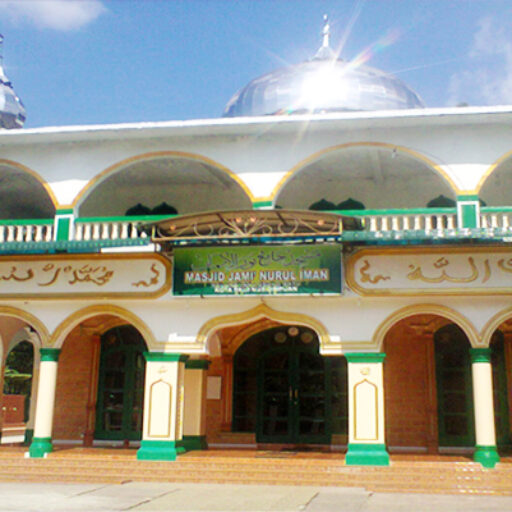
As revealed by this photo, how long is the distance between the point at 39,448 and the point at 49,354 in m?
1.58

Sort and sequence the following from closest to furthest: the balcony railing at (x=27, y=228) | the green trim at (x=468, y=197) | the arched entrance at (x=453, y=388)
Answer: the green trim at (x=468, y=197), the balcony railing at (x=27, y=228), the arched entrance at (x=453, y=388)

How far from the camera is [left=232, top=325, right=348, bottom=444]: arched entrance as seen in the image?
1442 centimetres

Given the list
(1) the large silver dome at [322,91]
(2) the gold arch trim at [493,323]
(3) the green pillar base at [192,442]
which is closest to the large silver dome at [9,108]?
(1) the large silver dome at [322,91]

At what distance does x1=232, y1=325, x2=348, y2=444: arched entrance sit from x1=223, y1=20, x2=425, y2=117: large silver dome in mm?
5604

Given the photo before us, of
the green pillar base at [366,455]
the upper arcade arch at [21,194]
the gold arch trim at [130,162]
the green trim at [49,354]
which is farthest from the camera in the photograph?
the upper arcade arch at [21,194]

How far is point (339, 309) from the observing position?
12.1 m

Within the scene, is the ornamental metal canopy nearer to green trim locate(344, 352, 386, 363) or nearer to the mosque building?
the mosque building

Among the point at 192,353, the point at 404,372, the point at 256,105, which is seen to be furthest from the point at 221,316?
the point at 256,105

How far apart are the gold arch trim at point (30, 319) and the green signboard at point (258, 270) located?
2556mm

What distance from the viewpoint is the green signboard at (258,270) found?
1186 centimetres

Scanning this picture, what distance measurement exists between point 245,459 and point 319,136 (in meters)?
5.58

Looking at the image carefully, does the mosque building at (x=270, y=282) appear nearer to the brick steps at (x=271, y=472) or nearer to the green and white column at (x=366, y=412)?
the green and white column at (x=366, y=412)

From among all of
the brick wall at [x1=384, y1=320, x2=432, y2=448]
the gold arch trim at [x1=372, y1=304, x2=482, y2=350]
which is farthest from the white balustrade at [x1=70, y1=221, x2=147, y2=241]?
the brick wall at [x1=384, y1=320, x2=432, y2=448]

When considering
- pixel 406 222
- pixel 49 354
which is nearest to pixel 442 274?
pixel 406 222
